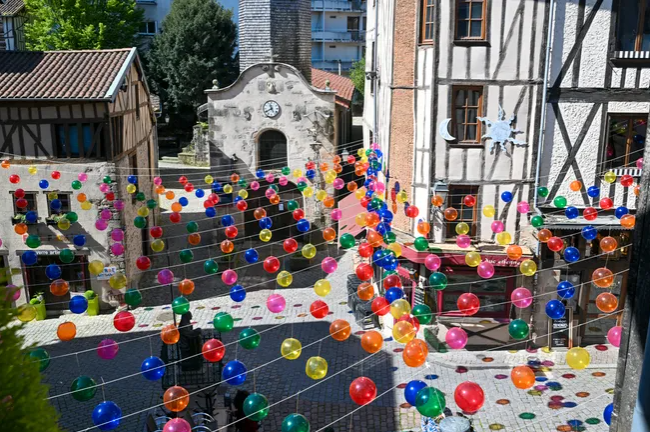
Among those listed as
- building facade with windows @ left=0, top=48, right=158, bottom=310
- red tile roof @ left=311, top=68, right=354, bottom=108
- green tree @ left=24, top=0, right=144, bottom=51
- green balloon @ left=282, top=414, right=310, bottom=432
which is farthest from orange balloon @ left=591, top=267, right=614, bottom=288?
green tree @ left=24, top=0, right=144, bottom=51

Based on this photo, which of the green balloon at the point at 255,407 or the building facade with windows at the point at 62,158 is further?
the building facade with windows at the point at 62,158

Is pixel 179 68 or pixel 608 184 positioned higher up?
pixel 179 68

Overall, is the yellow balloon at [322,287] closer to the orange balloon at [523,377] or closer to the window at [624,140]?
the orange balloon at [523,377]

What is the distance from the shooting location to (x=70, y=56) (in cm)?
1766

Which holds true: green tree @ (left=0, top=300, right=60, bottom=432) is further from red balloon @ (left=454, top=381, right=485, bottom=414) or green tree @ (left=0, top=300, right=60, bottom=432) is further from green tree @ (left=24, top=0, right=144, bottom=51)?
green tree @ (left=24, top=0, right=144, bottom=51)

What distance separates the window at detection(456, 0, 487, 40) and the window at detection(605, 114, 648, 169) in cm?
343

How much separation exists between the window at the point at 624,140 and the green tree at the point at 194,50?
24280 millimetres

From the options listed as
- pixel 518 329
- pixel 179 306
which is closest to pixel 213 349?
pixel 179 306

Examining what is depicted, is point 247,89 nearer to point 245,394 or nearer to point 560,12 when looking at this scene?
point 560,12

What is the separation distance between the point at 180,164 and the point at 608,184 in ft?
81.5

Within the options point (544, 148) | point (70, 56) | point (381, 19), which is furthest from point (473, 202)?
point (70, 56)

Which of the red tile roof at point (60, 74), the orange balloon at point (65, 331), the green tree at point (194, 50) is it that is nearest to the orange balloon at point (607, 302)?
the orange balloon at point (65, 331)

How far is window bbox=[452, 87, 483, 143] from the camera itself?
13773 mm

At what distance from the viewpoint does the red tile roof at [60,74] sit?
15703 millimetres
